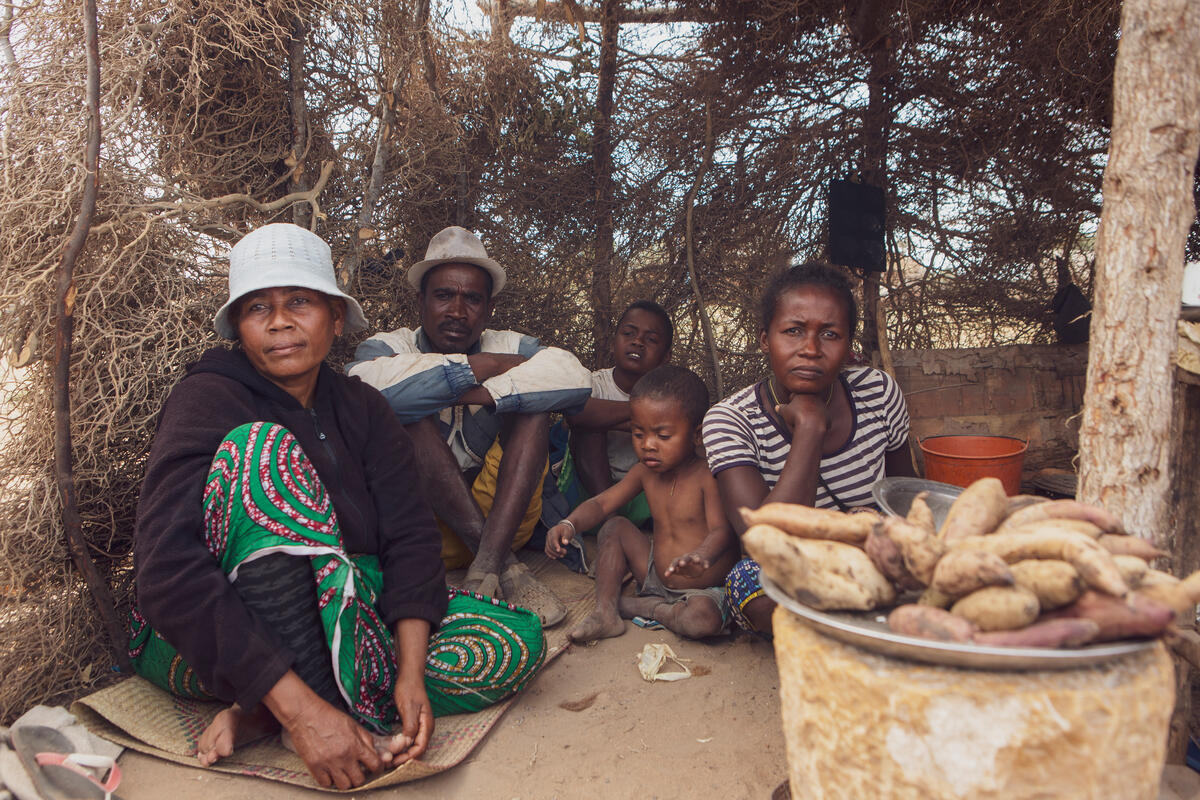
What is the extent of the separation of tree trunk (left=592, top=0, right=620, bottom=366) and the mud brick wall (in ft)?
5.68

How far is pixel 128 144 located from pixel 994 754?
327 cm

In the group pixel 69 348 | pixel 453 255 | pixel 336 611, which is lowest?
pixel 336 611

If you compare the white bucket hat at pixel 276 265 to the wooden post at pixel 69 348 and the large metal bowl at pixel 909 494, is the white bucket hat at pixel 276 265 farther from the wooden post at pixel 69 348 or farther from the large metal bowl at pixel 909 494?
the large metal bowl at pixel 909 494

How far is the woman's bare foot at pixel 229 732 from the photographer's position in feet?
6.97

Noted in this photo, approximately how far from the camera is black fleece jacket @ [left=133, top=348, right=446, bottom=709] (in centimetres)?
193

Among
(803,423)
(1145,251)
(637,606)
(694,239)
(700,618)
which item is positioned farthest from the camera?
(694,239)

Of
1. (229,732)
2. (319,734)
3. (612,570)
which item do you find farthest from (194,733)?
(612,570)

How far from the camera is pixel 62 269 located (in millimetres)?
2408

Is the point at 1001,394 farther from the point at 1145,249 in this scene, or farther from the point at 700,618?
the point at 1145,249

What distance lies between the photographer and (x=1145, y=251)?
5.75 ft

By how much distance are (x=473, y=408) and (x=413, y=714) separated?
1.60 metres

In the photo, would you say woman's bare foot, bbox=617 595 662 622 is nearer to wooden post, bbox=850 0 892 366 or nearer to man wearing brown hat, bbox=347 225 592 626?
man wearing brown hat, bbox=347 225 592 626

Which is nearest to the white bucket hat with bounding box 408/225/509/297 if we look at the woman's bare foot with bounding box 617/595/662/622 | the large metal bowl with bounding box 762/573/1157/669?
the woman's bare foot with bounding box 617/595/662/622

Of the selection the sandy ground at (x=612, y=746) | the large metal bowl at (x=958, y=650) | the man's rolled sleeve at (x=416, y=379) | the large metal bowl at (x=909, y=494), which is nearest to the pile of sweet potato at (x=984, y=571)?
the large metal bowl at (x=958, y=650)
